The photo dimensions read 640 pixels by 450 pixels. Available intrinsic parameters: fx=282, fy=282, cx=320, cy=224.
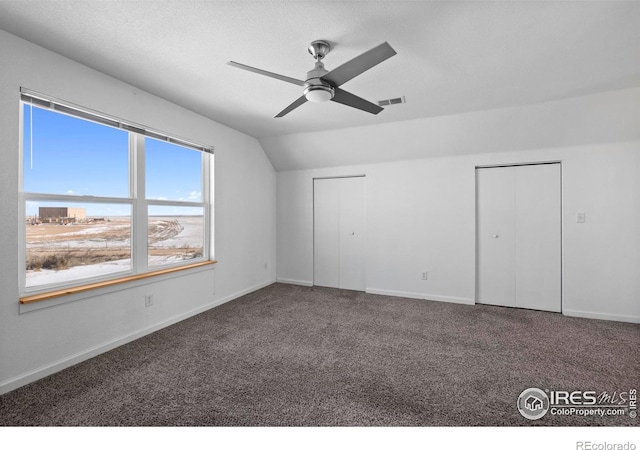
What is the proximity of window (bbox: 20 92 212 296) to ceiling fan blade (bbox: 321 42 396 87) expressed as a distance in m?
2.14

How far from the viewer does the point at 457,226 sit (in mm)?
4082

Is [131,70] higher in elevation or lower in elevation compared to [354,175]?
higher

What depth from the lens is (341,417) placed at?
1715 mm

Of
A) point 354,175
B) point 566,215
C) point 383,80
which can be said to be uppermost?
point 383,80

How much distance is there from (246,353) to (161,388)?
0.70 metres

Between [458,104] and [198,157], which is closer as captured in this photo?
[458,104]

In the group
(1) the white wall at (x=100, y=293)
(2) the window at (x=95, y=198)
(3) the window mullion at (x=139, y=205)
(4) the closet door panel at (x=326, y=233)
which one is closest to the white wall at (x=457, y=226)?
(4) the closet door panel at (x=326, y=233)

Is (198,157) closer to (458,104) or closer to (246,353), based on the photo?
(246,353)

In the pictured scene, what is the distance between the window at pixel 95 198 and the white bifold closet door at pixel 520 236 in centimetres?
402

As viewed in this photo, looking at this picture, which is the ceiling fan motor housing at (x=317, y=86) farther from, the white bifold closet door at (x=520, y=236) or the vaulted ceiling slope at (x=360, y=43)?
the white bifold closet door at (x=520, y=236)

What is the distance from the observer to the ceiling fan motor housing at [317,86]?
193cm
